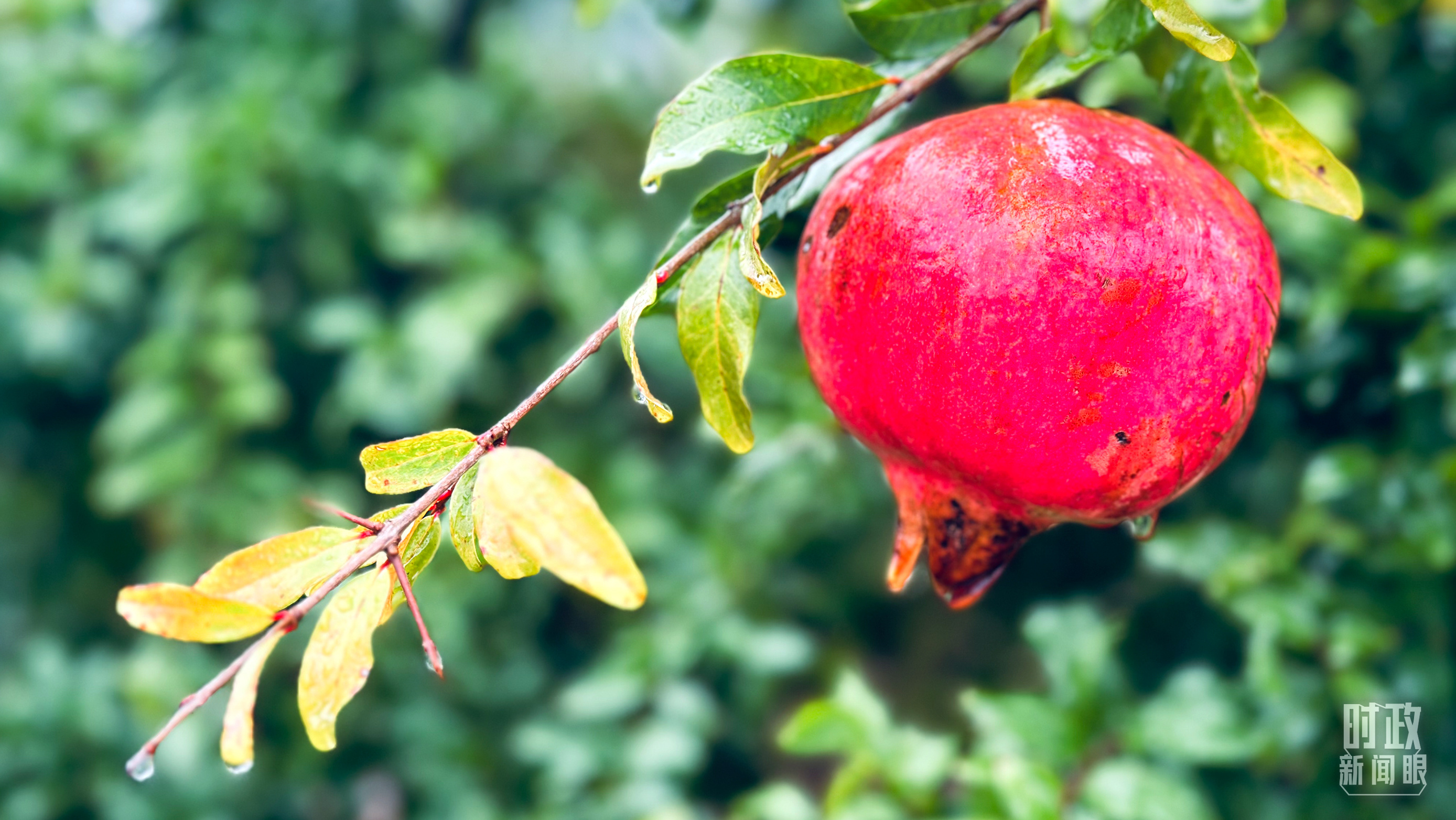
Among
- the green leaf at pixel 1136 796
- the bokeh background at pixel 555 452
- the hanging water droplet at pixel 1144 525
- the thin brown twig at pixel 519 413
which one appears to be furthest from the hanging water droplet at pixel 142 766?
the green leaf at pixel 1136 796

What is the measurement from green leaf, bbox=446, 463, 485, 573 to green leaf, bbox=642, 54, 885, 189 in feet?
0.51

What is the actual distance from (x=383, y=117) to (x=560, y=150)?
0.24 meters

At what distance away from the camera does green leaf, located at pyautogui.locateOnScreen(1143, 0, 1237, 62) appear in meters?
0.39

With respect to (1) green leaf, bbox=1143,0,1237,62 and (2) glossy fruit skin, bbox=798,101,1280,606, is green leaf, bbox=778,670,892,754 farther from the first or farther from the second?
(1) green leaf, bbox=1143,0,1237,62

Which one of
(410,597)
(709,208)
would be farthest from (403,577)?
(709,208)

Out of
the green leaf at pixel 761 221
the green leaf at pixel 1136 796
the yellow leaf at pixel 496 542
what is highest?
the green leaf at pixel 761 221

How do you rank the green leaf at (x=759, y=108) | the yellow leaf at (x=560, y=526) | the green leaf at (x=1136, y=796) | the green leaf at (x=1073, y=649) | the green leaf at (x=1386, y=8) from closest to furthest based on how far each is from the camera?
the yellow leaf at (x=560, y=526)
the green leaf at (x=759, y=108)
the green leaf at (x=1386, y=8)
the green leaf at (x=1136, y=796)
the green leaf at (x=1073, y=649)

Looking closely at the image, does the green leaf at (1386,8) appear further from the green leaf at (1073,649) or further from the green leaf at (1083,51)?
the green leaf at (1073,649)

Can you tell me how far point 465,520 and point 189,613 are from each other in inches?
4.3

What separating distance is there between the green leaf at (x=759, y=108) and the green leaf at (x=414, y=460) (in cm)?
14

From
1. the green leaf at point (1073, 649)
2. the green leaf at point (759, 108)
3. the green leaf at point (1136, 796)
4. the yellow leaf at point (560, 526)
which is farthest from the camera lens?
the green leaf at point (1073, 649)

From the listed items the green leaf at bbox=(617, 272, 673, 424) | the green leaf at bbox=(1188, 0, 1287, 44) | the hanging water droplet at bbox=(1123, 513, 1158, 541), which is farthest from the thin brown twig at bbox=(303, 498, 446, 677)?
the green leaf at bbox=(1188, 0, 1287, 44)

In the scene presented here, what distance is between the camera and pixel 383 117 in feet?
4.31

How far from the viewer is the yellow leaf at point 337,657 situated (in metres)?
0.37
